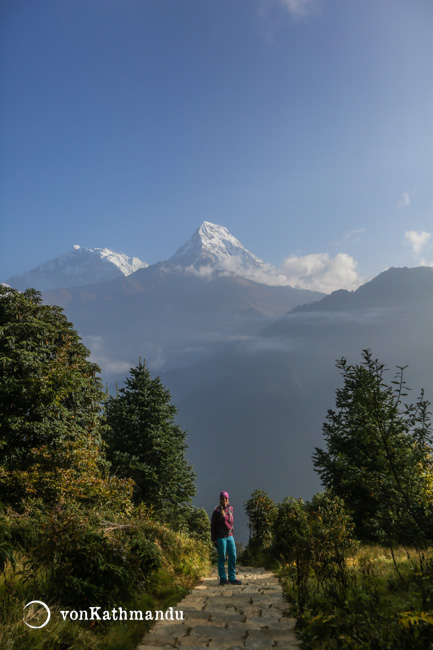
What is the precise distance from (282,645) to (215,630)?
955 millimetres

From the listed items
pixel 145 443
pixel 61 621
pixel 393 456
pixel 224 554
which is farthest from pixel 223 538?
pixel 145 443

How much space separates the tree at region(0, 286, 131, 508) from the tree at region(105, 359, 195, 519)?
878 cm

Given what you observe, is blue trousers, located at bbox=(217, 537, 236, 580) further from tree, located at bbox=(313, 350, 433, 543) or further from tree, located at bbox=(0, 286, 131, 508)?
tree, located at bbox=(313, 350, 433, 543)

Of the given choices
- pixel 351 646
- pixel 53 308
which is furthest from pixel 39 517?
pixel 53 308

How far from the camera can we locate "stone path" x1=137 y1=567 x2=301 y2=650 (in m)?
4.37

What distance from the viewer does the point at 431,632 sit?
3.31 meters

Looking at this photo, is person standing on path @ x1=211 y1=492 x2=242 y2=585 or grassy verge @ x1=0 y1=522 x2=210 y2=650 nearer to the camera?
grassy verge @ x1=0 y1=522 x2=210 y2=650

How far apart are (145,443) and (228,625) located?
19.4 meters

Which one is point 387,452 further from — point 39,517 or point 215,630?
point 39,517

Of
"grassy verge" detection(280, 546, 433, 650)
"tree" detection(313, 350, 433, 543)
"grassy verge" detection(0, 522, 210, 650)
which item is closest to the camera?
"grassy verge" detection(280, 546, 433, 650)

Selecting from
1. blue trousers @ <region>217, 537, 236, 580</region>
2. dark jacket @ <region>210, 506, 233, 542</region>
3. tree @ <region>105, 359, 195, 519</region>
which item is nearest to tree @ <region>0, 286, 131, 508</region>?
dark jacket @ <region>210, 506, 233, 542</region>

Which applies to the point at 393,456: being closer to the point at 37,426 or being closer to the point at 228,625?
the point at 228,625

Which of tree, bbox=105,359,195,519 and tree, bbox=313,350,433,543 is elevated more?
tree, bbox=313,350,433,543

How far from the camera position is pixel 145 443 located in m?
23.5
